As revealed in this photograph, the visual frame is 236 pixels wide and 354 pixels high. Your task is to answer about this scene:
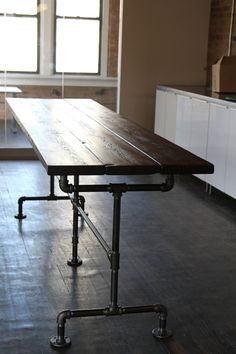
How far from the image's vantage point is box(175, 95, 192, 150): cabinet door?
548 centimetres

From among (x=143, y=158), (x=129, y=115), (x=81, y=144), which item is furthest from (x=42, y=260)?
(x=129, y=115)

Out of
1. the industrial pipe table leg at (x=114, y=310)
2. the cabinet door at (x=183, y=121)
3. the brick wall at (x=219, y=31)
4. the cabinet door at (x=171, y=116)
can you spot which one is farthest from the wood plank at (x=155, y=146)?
the brick wall at (x=219, y=31)

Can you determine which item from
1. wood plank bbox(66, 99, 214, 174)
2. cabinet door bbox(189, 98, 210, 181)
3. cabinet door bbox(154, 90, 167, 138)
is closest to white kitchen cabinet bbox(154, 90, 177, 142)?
cabinet door bbox(154, 90, 167, 138)

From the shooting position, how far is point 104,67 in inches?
254

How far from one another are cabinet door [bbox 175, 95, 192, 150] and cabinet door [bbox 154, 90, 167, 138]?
0.40 metres

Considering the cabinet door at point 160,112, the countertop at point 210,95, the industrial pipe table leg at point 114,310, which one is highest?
the countertop at point 210,95

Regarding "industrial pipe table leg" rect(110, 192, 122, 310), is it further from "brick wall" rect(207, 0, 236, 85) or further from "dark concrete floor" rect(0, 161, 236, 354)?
"brick wall" rect(207, 0, 236, 85)

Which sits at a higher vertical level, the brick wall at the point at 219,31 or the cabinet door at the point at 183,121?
the brick wall at the point at 219,31

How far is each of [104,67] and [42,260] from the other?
11.2 ft

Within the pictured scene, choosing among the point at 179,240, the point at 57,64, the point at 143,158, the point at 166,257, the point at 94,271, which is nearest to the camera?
the point at 143,158

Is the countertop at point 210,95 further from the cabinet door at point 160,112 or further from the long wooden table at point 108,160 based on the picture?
the long wooden table at point 108,160

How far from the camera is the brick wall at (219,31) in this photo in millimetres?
6039

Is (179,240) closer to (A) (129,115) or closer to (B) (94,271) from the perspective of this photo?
(B) (94,271)

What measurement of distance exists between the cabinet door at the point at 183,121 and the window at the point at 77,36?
124cm
